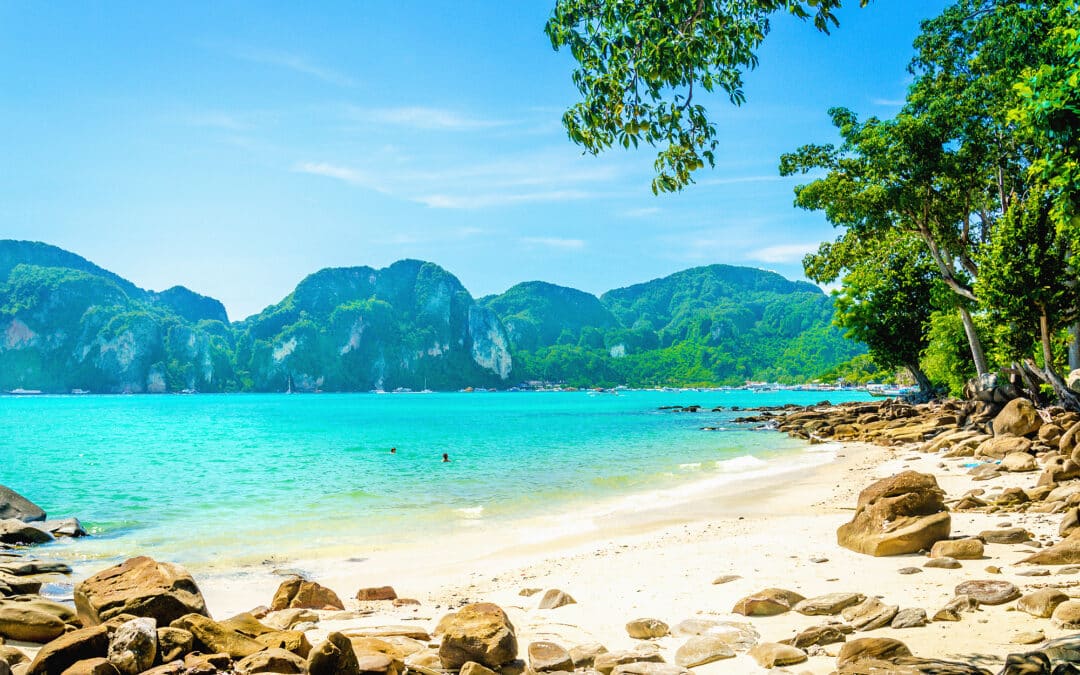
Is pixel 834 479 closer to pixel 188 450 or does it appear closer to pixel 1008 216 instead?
pixel 1008 216

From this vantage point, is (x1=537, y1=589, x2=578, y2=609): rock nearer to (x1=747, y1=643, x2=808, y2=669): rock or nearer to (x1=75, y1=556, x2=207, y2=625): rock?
(x1=747, y1=643, x2=808, y2=669): rock

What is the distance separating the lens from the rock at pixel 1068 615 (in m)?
5.25

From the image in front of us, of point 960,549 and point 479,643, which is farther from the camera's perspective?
point 960,549

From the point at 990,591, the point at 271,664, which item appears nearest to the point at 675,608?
the point at 990,591

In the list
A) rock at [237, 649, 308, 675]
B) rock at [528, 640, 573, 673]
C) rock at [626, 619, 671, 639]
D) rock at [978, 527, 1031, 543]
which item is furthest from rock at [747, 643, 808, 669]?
rock at [978, 527, 1031, 543]

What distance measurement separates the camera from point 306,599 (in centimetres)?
859

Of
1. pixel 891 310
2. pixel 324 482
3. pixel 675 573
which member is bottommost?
pixel 324 482

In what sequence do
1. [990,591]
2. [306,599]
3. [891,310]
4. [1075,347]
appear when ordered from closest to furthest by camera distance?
1. [990,591]
2. [306,599]
3. [1075,347]
4. [891,310]

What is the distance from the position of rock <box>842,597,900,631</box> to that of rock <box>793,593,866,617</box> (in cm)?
13

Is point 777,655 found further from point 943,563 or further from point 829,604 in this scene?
point 943,563

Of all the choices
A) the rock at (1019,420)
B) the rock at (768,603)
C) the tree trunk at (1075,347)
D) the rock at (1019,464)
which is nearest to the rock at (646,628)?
the rock at (768,603)

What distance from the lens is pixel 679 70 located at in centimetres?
611

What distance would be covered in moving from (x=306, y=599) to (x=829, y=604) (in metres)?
6.51

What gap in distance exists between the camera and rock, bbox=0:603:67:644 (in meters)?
6.18
